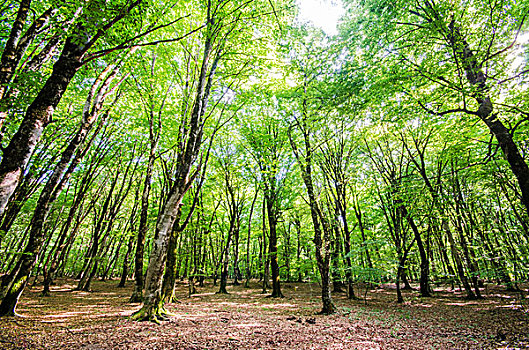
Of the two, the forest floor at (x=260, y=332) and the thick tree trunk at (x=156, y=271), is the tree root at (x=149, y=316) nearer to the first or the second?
the thick tree trunk at (x=156, y=271)

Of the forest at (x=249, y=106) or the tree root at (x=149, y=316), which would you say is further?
the tree root at (x=149, y=316)

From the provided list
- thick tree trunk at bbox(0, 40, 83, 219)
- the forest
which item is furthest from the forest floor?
thick tree trunk at bbox(0, 40, 83, 219)

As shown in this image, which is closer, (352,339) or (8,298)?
(352,339)

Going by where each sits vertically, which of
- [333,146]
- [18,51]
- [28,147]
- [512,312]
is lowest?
[512,312]

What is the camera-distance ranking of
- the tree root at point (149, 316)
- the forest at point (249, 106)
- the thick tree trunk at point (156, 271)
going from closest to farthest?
the forest at point (249, 106), the tree root at point (149, 316), the thick tree trunk at point (156, 271)

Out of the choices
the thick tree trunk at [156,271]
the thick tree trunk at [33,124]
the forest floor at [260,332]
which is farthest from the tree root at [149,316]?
the thick tree trunk at [33,124]

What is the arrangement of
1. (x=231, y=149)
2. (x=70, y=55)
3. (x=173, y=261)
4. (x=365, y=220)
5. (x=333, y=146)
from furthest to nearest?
(x=365, y=220) → (x=231, y=149) → (x=333, y=146) → (x=173, y=261) → (x=70, y=55)

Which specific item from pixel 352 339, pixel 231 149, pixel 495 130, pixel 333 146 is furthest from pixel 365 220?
pixel 352 339

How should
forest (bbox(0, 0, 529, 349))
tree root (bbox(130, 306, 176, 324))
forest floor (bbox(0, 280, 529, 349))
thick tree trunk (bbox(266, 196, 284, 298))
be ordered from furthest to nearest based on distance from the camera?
thick tree trunk (bbox(266, 196, 284, 298)) < tree root (bbox(130, 306, 176, 324)) < forest floor (bbox(0, 280, 529, 349)) < forest (bbox(0, 0, 529, 349))

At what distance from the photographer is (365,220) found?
22.6m

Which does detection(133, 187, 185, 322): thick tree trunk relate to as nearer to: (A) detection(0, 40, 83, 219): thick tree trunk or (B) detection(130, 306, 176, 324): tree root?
(B) detection(130, 306, 176, 324): tree root

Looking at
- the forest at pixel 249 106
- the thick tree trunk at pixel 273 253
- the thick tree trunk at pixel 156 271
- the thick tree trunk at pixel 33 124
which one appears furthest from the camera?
the thick tree trunk at pixel 273 253

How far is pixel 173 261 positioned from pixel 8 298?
4.81 m

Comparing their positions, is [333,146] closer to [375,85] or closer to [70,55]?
[375,85]
